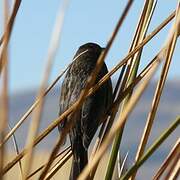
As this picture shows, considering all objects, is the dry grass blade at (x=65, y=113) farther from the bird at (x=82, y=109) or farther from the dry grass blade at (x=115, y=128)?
the bird at (x=82, y=109)

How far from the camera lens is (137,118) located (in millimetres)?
89125

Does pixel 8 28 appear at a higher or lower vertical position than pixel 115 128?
higher

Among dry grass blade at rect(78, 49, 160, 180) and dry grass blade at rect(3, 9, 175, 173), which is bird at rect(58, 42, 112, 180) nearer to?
dry grass blade at rect(3, 9, 175, 173)

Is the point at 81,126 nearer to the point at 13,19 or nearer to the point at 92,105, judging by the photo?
the point at 92,105

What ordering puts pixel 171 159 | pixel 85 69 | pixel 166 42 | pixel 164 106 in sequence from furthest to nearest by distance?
pixel 164 106 < pixel 85 69 < pixel 171 159 < pixel 166 42

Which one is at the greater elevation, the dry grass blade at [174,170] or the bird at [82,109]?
the dry grass blade at [174,170]

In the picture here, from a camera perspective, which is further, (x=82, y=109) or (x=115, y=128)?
(x=82, y=109)

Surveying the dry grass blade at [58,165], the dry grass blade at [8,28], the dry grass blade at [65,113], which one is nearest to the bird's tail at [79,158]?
the dry grass blade at [58,165]

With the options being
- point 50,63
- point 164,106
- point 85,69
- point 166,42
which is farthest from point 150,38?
point 164,106

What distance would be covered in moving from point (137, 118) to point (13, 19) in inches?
3437

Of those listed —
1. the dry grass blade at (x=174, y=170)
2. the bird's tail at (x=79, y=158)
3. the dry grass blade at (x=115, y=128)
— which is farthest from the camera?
the bird's tail at (x=79, y=158)

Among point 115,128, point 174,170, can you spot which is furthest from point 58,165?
point 115,128

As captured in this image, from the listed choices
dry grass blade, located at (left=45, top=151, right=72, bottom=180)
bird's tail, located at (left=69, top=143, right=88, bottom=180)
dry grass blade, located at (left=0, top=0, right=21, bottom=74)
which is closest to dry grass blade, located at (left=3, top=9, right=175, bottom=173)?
dry grass blade, located at (left=45, top=151, right=72, bottom=180)

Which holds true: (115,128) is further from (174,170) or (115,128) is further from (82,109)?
(82,109)
